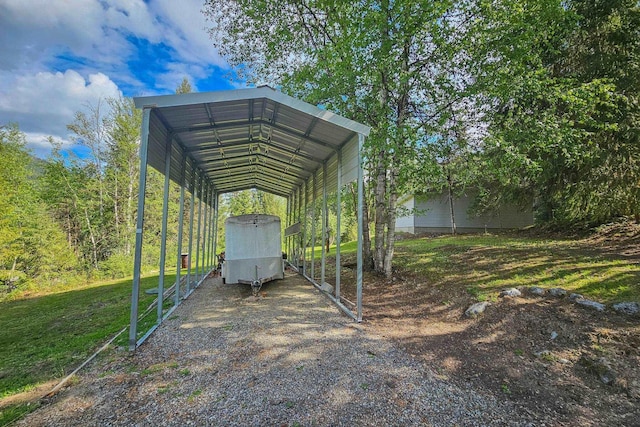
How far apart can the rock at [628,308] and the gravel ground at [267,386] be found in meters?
2.91

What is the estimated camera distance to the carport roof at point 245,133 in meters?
4.82

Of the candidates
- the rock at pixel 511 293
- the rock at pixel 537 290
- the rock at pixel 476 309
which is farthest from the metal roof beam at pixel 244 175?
the rock at pixel 537 290

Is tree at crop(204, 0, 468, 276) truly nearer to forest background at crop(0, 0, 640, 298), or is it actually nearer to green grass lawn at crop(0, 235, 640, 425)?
forest background at crop(0, 0, 640, 298)

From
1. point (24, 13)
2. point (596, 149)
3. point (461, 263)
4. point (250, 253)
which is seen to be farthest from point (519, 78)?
point (24, 13)

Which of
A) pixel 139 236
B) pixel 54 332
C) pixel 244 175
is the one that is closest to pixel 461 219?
pixel 244 175

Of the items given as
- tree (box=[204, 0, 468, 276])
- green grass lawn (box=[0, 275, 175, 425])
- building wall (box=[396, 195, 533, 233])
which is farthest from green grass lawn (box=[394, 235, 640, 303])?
building wall (box=[396, 195, 533, 233])

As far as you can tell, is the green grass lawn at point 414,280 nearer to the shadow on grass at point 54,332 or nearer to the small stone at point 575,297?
the shadow on grass at point 54,332

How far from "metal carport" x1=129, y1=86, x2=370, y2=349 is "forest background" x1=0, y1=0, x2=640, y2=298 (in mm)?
922

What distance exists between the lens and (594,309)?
4.35 m

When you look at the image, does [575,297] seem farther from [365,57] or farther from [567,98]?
[365,57]

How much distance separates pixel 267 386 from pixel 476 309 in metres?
3.73

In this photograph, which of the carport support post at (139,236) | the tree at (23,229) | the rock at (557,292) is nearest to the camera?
the carport support post at (139,236)

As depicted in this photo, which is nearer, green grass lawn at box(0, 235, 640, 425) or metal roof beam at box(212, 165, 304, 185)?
green grass lawn at box(0, 235, 640, 425)

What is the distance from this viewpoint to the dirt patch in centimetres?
278
